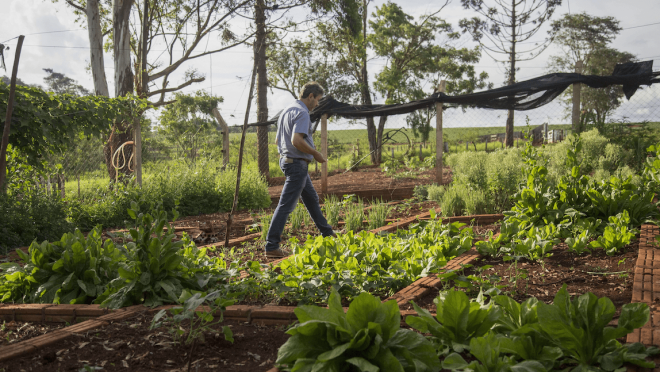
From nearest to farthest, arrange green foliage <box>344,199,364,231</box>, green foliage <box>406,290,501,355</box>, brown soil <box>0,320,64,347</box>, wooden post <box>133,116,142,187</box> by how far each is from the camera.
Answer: green foliage <box>406,290,501,355</box>
brown soil <box>0,320,64,347</box>
green foliage <box>344,199,364,231</box>
wooden post <box>133,116,142,187</box>

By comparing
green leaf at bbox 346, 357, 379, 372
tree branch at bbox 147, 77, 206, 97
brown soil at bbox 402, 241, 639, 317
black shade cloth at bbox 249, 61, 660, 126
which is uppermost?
tree branch at bbox 147, 77, 206, 97

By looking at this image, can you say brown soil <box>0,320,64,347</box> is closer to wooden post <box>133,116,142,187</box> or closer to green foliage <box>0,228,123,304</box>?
green foliage <box>0,228,123,304</box>

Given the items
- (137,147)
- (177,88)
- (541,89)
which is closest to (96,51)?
(177,88)

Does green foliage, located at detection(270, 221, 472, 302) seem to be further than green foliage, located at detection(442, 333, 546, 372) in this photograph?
Yes

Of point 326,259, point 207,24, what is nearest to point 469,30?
point 207,24

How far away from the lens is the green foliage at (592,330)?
55.0 inches

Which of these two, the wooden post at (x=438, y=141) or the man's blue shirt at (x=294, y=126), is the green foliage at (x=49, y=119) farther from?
the wooden post at (x=438, y=141)

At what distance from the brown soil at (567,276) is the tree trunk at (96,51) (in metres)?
9.60

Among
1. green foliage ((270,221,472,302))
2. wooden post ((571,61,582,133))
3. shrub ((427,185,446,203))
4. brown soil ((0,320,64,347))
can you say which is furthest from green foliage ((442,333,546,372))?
wooden post ((571,61,582,133))

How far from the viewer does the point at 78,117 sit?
5527 mm

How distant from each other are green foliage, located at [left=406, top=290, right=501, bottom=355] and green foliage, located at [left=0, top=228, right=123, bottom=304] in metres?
1.84

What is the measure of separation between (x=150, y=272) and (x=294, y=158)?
1733mm


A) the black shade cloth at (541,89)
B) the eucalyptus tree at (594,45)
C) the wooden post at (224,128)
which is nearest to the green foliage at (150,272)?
the black shade cloth at (541,89)

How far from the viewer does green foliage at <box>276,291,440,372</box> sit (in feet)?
4.36
